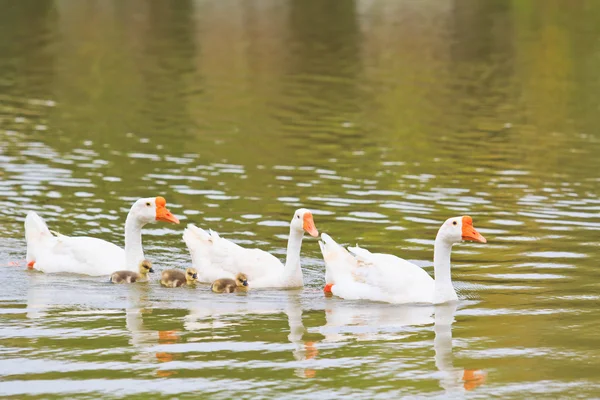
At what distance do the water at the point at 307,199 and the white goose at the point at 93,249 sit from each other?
0.24 meters

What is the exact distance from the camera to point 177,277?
682 inches

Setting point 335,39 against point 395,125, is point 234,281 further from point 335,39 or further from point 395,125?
point 335,39

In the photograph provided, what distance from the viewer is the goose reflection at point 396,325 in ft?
42.8

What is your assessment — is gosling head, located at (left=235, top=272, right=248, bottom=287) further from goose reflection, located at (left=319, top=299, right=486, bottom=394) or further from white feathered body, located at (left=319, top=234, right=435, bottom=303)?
goose reflection, located at (left=319, top=299, right=486, bottom=394)

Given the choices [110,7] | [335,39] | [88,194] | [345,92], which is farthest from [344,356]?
[110,7]

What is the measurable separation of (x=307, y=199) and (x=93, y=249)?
6.05 meters

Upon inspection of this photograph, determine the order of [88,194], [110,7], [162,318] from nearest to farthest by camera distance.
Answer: [162,318]
[88,194]
[110,7]

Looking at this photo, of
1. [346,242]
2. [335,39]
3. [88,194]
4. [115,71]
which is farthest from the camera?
[335,39]

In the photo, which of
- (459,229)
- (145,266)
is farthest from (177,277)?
(459,229)

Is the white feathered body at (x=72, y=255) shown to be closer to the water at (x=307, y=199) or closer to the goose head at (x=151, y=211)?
the water at (x=307, y=199)

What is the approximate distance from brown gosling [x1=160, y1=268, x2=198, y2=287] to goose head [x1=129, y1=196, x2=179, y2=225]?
756 millimetres

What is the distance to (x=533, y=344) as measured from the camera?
1424 centimetres

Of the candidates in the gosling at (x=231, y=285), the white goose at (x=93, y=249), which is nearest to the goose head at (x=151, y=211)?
the white goose at (x=93, y=249)

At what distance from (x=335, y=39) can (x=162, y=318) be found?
44.9 meters
